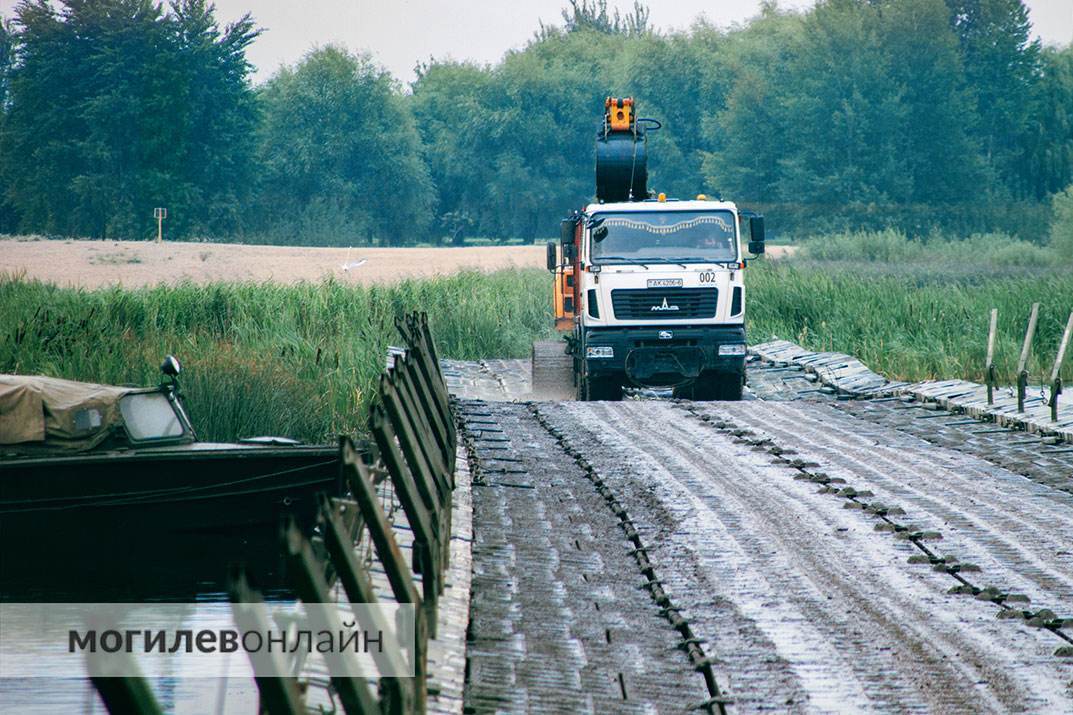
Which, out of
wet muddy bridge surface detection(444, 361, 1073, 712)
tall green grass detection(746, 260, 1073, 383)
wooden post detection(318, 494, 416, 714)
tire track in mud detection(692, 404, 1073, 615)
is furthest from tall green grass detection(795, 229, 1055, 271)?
wooden post detection(318, 494, 416, 714)

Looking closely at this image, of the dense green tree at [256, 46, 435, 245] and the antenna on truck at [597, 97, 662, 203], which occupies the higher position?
the dense green tree at [256, 46, 435, 245]

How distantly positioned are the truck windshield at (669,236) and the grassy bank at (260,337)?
4062 millimetres

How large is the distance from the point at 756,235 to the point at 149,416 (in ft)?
28.6

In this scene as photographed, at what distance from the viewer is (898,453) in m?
15.3

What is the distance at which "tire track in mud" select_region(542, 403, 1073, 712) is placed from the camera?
289 inches

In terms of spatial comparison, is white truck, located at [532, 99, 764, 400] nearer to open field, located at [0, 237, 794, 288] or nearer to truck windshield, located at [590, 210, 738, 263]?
truck windshield, located at [590, 210, 738, 263]

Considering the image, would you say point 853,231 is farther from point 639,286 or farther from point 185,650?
point 185,650

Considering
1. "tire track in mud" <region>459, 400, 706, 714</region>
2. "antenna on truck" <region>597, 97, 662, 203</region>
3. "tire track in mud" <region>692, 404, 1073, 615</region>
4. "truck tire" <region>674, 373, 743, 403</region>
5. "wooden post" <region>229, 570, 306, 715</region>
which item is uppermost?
"antenna on truck" <region>597, 97, 662, 203</region>

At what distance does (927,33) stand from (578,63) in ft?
103

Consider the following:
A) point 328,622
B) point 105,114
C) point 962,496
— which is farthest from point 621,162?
point 105,114

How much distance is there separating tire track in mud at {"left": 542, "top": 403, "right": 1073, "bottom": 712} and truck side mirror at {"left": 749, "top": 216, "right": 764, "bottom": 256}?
6.13 meters

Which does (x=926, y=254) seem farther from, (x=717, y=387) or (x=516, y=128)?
(x=516, y=128)

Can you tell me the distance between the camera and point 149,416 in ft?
48.8

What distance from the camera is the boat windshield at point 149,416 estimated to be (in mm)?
14578
